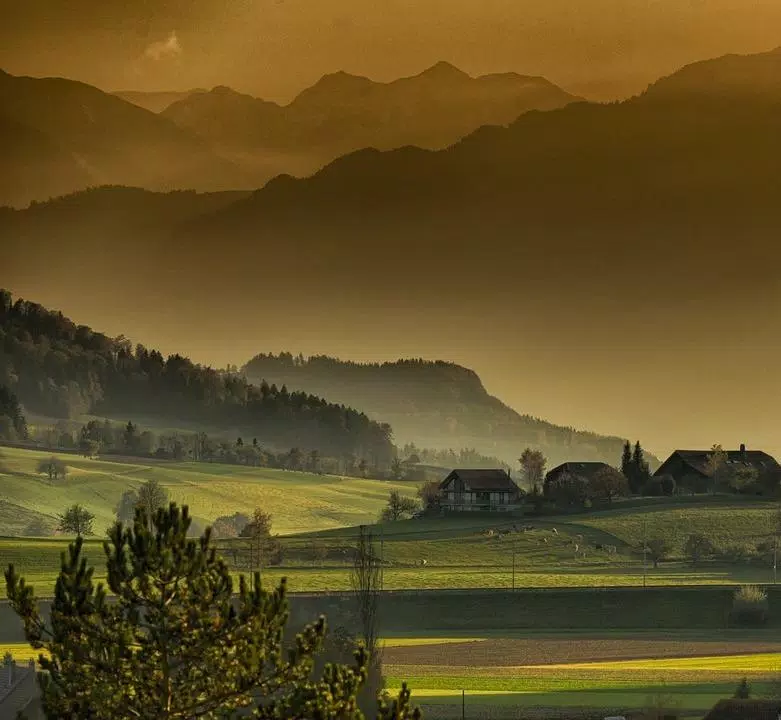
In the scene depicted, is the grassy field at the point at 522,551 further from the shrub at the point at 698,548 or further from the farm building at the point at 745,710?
the farm building at the point at 745,710

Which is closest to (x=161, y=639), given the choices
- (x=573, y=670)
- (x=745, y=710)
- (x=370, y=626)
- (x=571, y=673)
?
(x=745, y=710)

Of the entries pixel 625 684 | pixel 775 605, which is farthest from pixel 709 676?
pixel 775 605

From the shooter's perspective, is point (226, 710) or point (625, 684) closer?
point (226, 710)

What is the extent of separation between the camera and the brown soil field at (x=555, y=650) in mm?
96463

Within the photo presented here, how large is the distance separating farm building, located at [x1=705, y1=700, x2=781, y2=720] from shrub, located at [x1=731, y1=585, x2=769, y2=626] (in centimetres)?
4827

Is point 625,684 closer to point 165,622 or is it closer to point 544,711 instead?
point 544,711

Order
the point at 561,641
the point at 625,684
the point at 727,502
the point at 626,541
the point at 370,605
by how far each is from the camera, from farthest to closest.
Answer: the point at 727,502, the point at 626,541, the point at 561,641, the point at 370,605, the point at 625,684

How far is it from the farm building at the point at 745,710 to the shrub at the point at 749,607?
48270 millimetres

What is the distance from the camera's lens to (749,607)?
118 metres

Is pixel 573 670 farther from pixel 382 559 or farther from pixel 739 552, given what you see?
pixel 739 552

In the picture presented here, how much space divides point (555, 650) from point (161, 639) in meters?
70.1

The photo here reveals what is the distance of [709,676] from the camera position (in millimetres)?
88000

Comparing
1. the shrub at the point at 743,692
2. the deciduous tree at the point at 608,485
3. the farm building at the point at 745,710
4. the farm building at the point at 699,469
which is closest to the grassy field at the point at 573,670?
the shrub at the point at 743,692

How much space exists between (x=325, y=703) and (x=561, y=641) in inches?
2976
